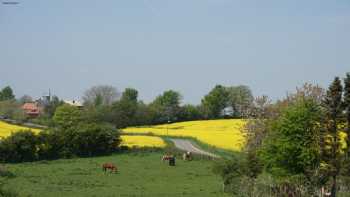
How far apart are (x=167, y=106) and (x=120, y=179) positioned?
330 feet

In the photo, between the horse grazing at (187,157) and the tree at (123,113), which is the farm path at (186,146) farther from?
the tree at (123,113)

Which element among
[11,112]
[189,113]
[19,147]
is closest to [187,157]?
[19,147]

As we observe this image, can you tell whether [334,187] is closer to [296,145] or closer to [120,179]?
[296,145]

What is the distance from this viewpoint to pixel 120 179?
42.6m

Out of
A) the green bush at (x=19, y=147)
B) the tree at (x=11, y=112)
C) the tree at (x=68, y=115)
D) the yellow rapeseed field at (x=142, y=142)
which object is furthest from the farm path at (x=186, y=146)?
the tree at (x=11, y=112)

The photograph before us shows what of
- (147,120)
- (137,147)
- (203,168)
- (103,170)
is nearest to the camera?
(103,170)

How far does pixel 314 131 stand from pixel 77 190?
47.1ft

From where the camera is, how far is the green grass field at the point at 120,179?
115ft

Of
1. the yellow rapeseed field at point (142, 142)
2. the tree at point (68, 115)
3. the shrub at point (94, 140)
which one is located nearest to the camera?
the shrub at point (94, 140)

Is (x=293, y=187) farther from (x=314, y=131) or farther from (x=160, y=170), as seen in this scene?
(x=160, y=170)

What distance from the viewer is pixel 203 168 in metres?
51.9

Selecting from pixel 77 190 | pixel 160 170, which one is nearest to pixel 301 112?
pixel 77 190

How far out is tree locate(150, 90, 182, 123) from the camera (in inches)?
5118

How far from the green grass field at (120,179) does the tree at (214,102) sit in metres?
81.6
